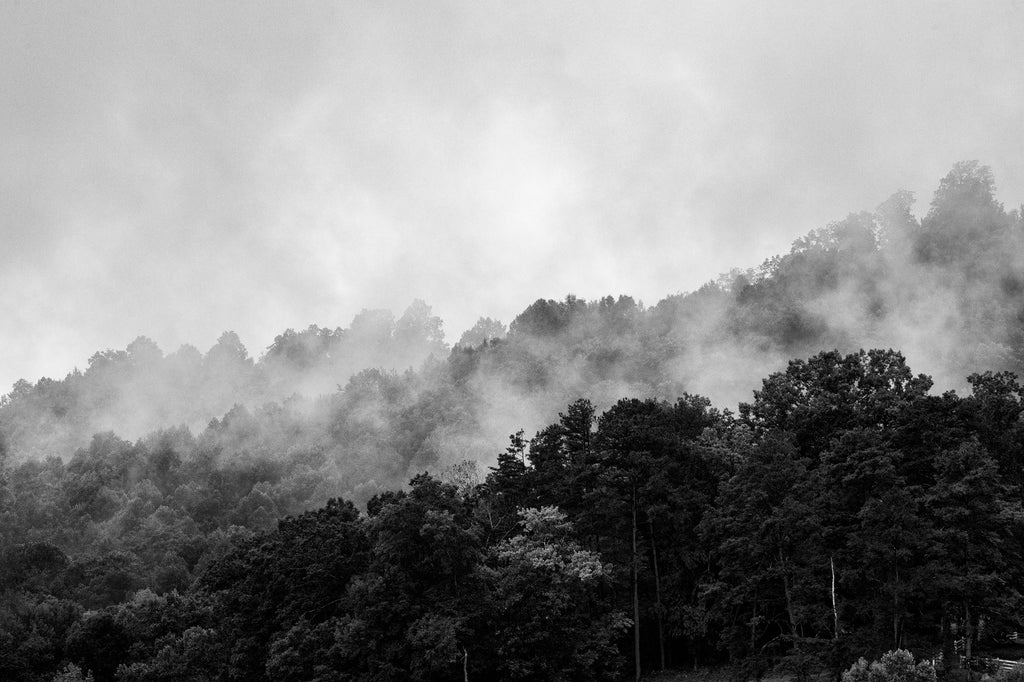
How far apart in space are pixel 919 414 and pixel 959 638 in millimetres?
12172

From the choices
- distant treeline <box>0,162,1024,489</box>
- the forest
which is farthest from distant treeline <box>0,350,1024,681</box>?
distant treeline <box>0,162,1024,489</box>

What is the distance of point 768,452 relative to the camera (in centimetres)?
4584

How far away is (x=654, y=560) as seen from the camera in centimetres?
5422

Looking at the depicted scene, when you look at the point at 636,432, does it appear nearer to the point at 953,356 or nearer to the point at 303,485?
the point at 953,356

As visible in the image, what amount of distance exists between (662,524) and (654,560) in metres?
2.41

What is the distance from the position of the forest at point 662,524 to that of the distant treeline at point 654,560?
18 centimetres

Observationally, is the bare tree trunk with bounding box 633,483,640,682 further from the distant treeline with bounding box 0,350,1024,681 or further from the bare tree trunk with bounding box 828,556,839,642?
the bare tree trunk with bounding box 828,556,839,642

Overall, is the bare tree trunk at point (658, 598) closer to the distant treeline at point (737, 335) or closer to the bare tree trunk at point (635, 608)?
the bare tree trunk at point (635, 608)

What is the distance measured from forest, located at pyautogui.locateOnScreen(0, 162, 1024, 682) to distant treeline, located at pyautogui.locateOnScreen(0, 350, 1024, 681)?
175 mm

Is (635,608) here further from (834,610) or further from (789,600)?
(834,610)

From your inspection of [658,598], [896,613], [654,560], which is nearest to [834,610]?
[896,613]


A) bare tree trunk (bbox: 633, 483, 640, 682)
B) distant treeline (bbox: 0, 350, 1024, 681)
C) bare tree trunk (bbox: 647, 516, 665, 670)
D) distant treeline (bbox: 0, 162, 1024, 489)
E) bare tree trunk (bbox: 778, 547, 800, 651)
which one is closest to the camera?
distant treeline (bbox: 0, 350, 1024, 681)

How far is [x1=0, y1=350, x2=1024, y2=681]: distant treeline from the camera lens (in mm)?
41719

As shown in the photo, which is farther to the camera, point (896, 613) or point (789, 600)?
point (789, 600)
